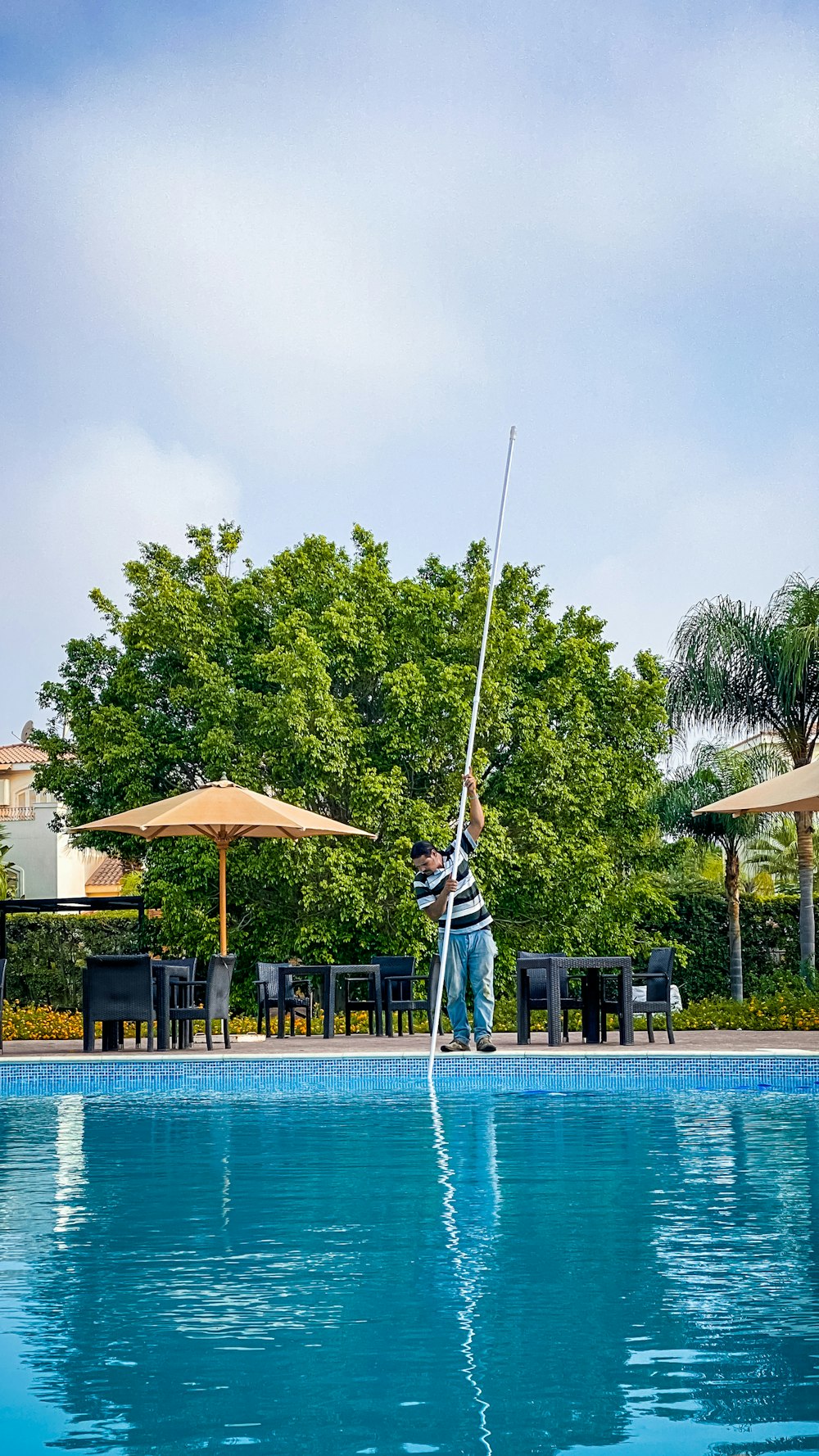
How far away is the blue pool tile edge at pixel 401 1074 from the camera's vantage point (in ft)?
35.8

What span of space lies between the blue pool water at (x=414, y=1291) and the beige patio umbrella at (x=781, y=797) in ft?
17.8

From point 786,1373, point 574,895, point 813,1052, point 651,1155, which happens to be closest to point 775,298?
point 574,895

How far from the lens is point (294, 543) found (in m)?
22.3

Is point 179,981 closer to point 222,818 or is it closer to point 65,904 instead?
point 222,818

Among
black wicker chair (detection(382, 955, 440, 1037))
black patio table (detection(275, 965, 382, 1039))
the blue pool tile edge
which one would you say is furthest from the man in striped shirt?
black patio table (detection(275, 965, 382, 1039))

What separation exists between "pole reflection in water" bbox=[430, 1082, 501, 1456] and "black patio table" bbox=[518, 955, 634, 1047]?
134 inches

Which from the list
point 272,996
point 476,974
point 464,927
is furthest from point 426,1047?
point 272,996

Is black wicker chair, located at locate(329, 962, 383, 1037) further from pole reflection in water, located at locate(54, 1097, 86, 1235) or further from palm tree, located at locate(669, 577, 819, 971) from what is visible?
palm tree, located at locate(669, 577, 819, 971)

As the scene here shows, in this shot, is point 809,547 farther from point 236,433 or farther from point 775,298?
point 236,433

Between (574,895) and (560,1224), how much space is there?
47.4 feet

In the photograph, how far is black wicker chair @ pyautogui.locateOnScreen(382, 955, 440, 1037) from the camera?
13.1 meters

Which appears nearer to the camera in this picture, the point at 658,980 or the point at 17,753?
the point at 658,980

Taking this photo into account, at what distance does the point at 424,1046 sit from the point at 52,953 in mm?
11355

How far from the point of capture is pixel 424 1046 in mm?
12891
